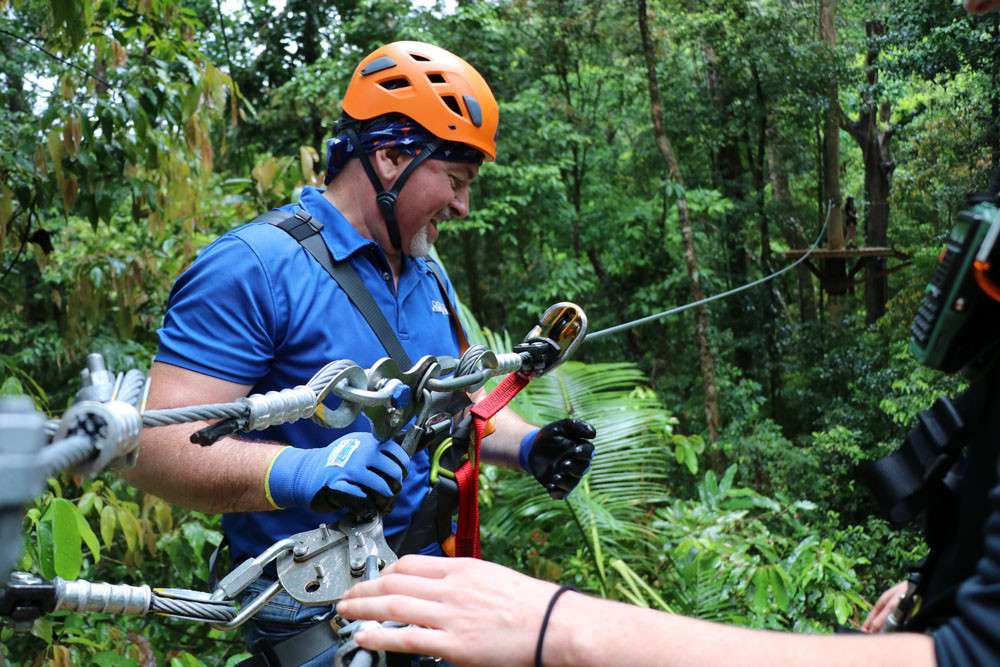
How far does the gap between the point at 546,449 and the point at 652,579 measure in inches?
82.5

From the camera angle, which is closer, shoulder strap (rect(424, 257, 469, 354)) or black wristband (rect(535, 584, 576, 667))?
black wristband (rect(535, 584, 576, 667))

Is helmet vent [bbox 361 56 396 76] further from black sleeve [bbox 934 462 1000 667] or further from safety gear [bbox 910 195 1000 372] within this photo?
black sleeve [bbox 934 462 1000 667]

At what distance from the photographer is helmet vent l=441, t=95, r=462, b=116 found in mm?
2154

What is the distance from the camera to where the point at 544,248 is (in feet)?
42.5

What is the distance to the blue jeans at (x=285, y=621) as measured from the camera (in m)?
1.65

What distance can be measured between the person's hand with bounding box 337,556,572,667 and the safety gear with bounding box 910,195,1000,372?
0.52 m

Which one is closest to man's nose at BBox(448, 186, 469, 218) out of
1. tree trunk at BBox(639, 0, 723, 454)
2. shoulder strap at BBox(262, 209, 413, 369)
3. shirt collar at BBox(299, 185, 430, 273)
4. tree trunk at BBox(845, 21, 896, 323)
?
shirt collar at BBox(299, 185, 430, 273)

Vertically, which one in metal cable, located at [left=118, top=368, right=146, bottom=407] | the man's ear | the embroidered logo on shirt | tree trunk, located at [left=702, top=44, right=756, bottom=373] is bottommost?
tree trunk, located at [left=702, top=44, right=756, bottom=373]

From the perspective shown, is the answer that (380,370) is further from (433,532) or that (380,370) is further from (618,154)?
(618,154)

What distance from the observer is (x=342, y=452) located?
1381 millimetres

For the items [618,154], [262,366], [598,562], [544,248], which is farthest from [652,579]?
[618,154]

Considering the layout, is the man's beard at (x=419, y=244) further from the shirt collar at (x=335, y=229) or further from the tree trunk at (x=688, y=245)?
the tree trunk at (x=688, y=245)

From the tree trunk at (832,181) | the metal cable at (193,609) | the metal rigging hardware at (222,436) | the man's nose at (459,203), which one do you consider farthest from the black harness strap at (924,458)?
the tree trunk at (832,181)

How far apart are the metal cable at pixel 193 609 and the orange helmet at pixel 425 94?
4.60 ft
